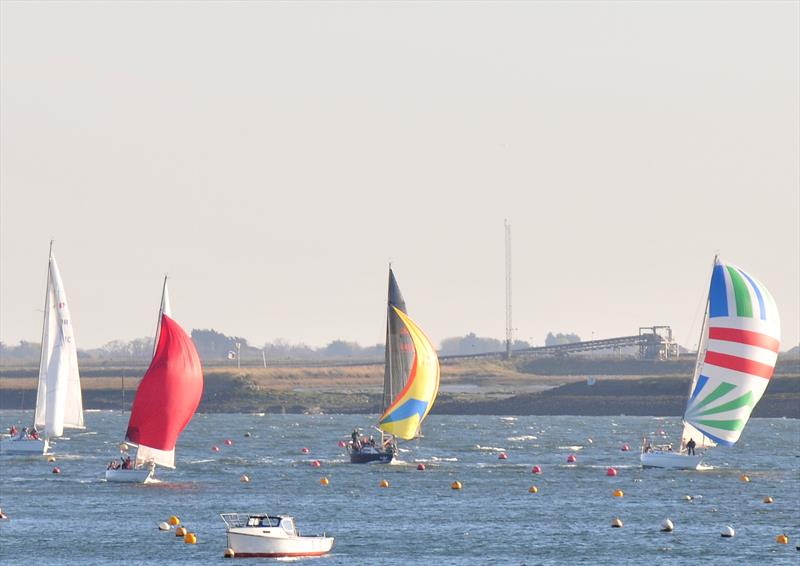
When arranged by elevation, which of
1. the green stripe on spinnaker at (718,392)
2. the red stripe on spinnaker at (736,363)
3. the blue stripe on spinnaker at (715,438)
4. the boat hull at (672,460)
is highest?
the red stripe on spinnaker at (736,363)

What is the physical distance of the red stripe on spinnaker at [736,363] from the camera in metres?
119

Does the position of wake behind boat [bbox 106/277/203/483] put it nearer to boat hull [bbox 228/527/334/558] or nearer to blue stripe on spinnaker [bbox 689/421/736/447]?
boat hull [bbox 228/527/334/558]

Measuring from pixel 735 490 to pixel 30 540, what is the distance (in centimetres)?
4484

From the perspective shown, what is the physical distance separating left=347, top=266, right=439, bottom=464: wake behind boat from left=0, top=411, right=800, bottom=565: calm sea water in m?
1.90

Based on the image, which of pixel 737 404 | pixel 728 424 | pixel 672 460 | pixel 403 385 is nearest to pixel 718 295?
pixel 737 404

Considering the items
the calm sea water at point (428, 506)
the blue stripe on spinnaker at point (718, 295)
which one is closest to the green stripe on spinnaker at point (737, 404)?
the calm sea water at point (428, 506)

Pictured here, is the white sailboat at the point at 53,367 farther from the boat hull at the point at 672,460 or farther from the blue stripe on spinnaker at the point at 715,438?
the blue stripe on spinnaker at the point at 715,438

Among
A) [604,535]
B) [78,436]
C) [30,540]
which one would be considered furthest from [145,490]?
[78,436]

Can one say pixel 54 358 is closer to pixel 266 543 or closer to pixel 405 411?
pixel 405 411

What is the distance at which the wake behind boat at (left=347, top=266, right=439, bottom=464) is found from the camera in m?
→ 127

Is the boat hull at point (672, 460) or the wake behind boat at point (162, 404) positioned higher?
the wake behind boat at point (162, 404)

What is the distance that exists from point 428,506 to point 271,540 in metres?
22.8

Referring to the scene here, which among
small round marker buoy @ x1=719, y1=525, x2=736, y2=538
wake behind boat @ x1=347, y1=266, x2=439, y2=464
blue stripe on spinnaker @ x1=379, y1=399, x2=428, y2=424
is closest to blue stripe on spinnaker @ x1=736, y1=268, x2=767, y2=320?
wake behind boat @ x1=347, y1=266, x2=439, y2=464

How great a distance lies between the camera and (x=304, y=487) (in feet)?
362
